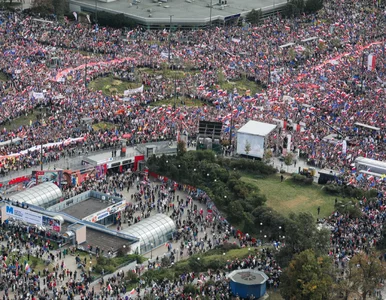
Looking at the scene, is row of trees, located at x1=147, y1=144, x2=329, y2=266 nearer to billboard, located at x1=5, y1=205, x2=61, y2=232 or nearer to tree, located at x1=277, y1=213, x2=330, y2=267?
tree, located at x1=277, y1=213, x2=330, y2=267

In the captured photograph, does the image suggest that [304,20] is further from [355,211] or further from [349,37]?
[355,211]

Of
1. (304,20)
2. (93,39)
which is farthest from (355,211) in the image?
(304,20)

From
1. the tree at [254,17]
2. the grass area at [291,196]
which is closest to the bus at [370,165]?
the grass area at [291,196]

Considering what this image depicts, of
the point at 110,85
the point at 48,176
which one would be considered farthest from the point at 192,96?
the point at 48,176

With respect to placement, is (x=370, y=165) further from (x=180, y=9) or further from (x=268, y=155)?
(x=180, y=9)

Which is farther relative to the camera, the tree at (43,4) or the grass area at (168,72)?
the tree at (43,4)

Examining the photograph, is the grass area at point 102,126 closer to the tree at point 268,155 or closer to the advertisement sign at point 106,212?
the tree at point 268,155
